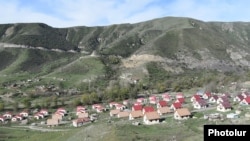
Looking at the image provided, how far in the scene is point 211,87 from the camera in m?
133

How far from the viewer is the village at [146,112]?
83188 millimetres

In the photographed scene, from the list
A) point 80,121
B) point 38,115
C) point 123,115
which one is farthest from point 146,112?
point 38,115

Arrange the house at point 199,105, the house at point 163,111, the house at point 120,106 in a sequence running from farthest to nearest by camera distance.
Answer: the house at point 120,106
the house at point 199,105
the house at point 163,111

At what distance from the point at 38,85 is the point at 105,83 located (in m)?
33.2

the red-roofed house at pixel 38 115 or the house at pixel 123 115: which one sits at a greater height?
the house at pixel 123 115

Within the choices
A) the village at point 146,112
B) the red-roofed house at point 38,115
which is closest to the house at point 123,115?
the village at point 146,112

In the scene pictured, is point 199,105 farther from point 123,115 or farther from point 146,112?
point 123,115

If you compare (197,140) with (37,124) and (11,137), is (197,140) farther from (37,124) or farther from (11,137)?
(37,124)

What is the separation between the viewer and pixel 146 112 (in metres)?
85.7

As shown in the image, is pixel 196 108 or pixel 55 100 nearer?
pixel 196 108

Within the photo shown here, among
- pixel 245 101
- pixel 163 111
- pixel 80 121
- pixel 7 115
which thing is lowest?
pixel 7 115

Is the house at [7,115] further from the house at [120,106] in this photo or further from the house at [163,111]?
the house at [163,111]

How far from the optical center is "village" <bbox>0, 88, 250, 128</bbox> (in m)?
83.2

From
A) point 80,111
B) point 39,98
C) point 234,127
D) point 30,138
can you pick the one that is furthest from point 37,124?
point 234,127
